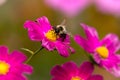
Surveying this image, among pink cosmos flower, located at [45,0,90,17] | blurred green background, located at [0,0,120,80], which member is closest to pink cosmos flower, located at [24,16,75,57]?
blurred green background, located at [0,0,120,80]

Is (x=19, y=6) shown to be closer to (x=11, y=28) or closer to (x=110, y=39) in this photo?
(x=11, y=28)

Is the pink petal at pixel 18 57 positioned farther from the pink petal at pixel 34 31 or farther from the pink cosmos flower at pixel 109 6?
the pink cosmos flower at pixel 109 6

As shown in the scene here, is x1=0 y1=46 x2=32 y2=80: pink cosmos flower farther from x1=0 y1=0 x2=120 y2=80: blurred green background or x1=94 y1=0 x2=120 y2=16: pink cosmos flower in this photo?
x1=94 y1=0 x2=120 y2=16: pink cosmos flower

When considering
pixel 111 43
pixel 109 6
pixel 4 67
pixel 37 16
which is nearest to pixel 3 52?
pixel 4 67

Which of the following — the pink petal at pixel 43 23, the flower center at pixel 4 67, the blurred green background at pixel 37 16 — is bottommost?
the flower center at pixel 4 67

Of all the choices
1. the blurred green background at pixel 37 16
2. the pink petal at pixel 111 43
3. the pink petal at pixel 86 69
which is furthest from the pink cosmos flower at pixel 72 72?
the blurred green background at pixel 37 16

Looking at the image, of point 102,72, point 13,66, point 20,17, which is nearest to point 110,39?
point 13,66

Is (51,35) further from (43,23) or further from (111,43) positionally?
(111,43)

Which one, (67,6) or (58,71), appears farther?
(67,6)
